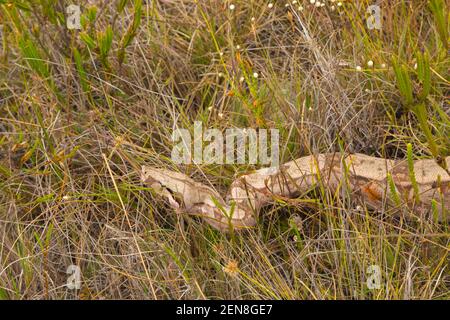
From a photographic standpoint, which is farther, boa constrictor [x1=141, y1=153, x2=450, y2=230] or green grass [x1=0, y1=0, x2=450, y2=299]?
boa constrictor [x1=141, y1=153, x2=450, y2=230]

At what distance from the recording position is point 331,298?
328 cm

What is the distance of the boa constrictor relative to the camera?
360 centimetres

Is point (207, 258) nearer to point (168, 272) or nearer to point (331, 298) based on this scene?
point (168, 272)

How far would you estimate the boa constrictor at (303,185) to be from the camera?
3.60 meters

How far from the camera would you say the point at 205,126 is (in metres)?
4.10

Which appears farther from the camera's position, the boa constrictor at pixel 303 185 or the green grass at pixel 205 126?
the boa constrictor at pixel 303 185

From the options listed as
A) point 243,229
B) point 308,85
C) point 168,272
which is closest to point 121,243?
point 168,272

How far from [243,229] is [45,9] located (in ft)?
5.74

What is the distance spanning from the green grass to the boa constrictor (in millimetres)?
75

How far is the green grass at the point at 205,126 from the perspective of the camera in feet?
11.3

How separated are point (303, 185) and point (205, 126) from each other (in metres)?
0.74

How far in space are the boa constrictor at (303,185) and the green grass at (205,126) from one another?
0.25 feet

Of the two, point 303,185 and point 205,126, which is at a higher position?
point 205,126

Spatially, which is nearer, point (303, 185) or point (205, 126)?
point (303, 185)
